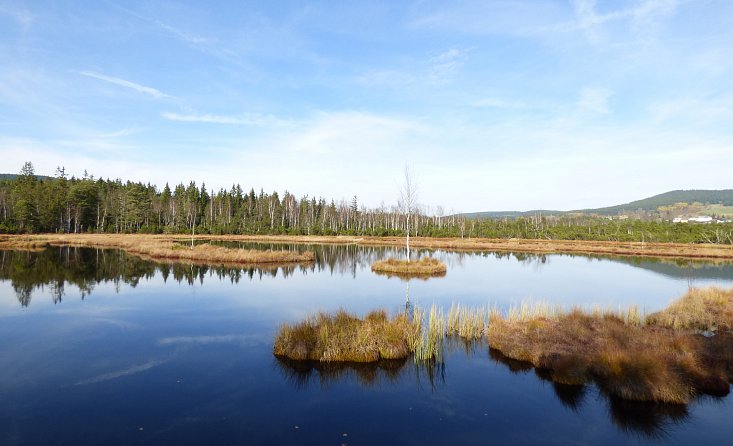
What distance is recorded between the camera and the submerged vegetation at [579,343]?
37.6 ft

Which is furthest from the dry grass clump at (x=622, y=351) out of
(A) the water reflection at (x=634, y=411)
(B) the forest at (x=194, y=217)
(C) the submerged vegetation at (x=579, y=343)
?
(B) the forest at (x=194, y=217)

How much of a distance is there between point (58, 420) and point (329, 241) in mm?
68288

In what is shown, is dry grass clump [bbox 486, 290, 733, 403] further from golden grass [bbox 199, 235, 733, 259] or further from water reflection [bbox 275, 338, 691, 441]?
golden grass [bbox 199, 235, 733, 259]

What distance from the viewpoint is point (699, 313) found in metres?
18.6

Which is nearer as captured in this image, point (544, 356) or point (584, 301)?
point (544, 356)

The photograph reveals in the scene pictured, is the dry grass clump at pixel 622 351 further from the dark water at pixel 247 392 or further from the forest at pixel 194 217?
the forest at pixel 194 217

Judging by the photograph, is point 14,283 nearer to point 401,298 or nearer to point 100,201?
point 401,298

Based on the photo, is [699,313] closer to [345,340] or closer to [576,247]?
[345,340]

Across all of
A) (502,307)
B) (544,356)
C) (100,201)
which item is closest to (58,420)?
(544,356)

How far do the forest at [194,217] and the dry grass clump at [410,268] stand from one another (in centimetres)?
5192

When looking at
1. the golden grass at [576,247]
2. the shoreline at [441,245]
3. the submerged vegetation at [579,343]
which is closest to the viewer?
the submerged vegetation at [579,343]

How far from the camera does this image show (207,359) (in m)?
13.8

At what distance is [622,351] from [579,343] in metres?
1.87

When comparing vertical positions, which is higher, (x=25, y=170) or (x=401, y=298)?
(x=25, y=170)
